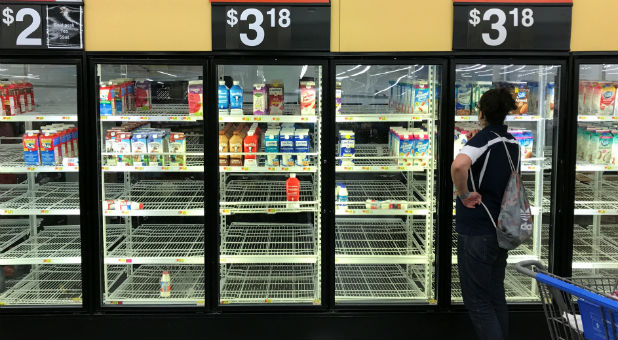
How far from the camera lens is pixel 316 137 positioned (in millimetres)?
4508

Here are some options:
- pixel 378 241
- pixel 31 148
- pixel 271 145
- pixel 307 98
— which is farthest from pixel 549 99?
pixel 31 148

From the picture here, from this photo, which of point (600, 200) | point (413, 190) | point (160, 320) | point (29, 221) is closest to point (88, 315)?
point (160, 320)

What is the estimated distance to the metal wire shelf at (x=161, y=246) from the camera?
4.13 meters

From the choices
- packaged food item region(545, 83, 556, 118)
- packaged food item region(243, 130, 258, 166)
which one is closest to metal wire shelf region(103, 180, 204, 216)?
packaged food item region(243, 130, 258, 166)

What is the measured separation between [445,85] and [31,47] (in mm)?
2795

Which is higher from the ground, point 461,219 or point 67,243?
point 461,219

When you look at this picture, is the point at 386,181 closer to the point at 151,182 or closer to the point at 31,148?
the point at 151,182

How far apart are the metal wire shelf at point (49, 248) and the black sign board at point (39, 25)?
147cm

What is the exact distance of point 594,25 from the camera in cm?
403

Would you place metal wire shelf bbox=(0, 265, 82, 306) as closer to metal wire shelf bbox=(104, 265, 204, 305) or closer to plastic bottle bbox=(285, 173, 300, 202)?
metal wire shelf bbox=(104, 265, 204, 305)

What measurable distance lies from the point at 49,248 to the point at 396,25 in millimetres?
3045

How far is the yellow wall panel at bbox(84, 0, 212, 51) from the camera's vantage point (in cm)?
394

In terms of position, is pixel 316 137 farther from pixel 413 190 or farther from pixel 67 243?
pixel 67 243

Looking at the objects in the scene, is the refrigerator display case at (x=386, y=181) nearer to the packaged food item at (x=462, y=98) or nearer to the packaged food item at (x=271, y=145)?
the packaged food item at (x=462, y=98)
